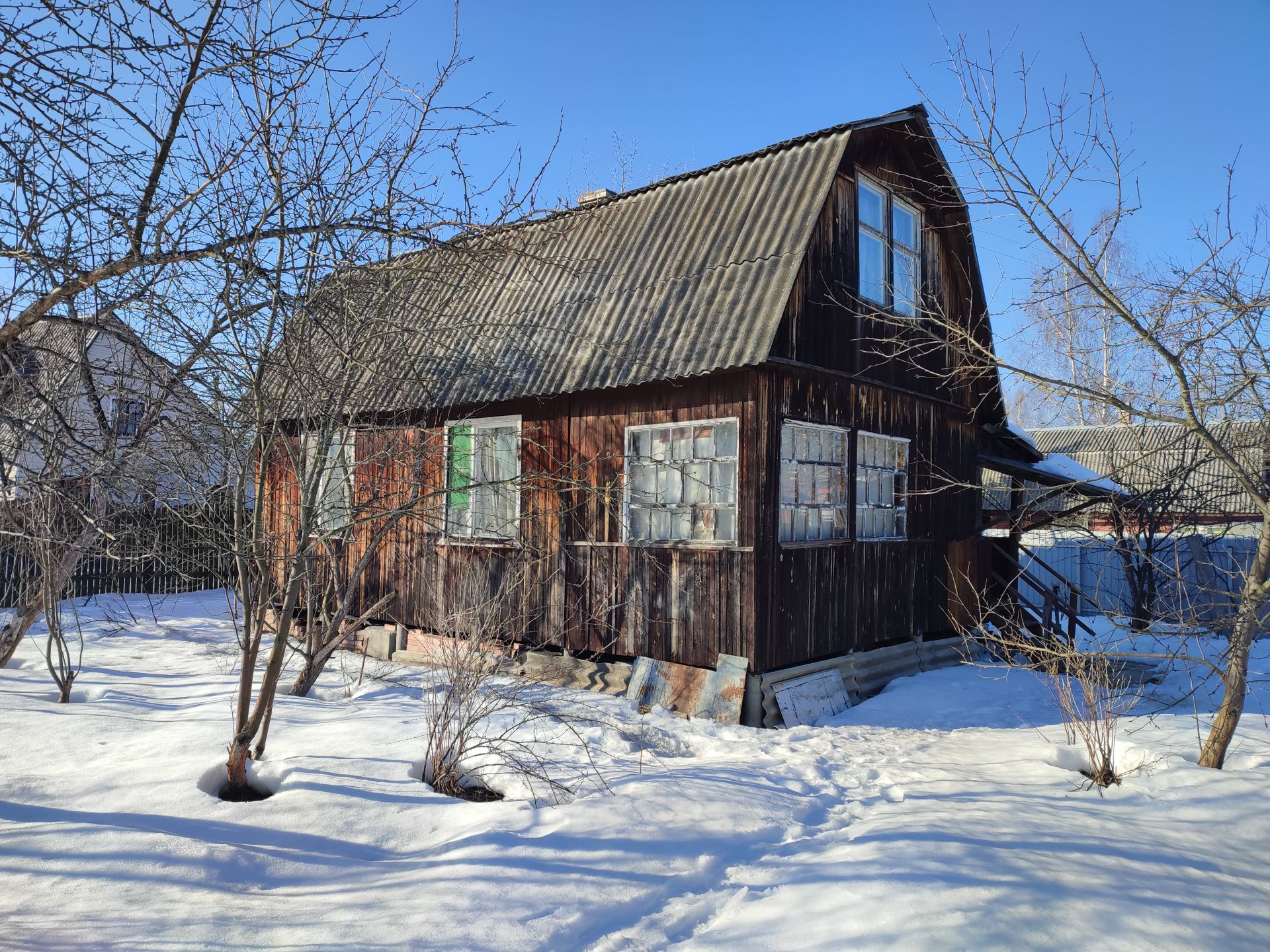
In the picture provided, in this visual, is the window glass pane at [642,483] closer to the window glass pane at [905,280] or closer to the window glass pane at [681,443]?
the window glass pane at [681,443]

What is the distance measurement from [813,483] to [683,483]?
138 cm

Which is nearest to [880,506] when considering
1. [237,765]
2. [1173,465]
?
[237,765]

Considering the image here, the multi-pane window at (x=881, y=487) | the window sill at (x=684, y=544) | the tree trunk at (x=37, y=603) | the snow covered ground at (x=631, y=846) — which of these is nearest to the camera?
the snow covered ground at (x=631, y=846)

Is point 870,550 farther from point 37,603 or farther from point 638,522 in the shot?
point 37,603

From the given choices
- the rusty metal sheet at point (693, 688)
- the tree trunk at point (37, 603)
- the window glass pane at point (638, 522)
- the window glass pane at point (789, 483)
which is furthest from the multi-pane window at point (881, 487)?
the tree trunk at point (37, 603)

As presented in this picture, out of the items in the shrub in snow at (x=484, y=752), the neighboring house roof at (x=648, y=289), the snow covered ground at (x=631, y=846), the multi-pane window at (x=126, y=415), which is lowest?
the snow covered ground at (x=631, y=846)

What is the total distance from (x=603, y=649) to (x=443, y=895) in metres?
4.60

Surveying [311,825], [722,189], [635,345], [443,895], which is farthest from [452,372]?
[443,895]

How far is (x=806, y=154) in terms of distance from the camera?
29.1 feet

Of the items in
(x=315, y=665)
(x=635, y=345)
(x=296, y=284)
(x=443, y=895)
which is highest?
(x=635, y=345)

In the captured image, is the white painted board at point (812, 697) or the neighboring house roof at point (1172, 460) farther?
the white painted board at point (812, 697)

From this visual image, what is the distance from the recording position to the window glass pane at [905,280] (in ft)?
34.1

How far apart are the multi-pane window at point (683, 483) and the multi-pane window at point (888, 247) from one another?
2.74 meters

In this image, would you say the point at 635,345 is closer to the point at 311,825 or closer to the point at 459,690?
the point at 459,690
